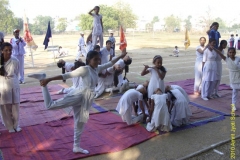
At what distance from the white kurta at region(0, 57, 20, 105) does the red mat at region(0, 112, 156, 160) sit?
0.64 metres

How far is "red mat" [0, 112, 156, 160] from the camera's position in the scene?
385 cm

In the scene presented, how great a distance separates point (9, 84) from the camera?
14.9 ft

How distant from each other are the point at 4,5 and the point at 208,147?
141 feet

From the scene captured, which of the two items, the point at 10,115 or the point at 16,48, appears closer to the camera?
the point at 10,115

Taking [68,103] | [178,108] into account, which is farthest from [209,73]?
[68,103]

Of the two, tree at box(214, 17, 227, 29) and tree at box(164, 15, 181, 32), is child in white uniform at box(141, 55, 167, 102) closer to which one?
tree at box(164, 15, 181, 32)

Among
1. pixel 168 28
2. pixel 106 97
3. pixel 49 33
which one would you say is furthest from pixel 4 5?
pixel 168 28

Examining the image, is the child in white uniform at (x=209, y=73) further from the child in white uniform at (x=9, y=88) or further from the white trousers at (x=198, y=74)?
the child in white uniform at (x=9, y=88)

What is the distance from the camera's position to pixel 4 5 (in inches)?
1574

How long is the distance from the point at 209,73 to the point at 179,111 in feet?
7.92

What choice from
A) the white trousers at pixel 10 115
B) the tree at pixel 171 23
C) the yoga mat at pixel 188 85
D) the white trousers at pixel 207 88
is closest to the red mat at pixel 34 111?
the white trousers at pixel 10 115

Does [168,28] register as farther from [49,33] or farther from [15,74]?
[15,74]

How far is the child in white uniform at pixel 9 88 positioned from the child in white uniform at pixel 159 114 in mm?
2489

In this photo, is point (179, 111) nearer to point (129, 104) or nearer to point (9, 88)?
point (129, 104)
